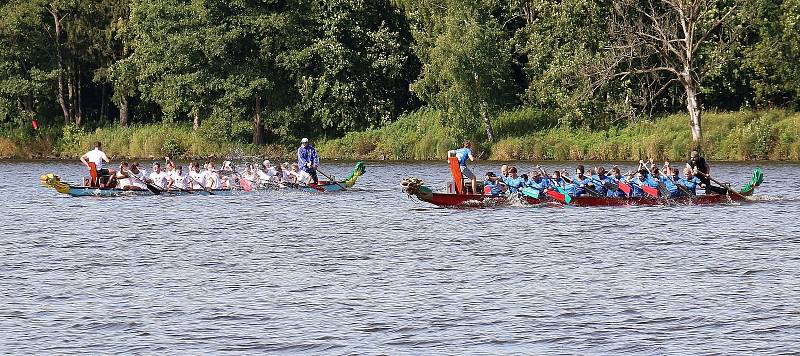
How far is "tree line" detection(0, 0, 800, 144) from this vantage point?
6531 cm

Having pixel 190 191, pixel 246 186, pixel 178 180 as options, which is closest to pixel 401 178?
pixel 246 186

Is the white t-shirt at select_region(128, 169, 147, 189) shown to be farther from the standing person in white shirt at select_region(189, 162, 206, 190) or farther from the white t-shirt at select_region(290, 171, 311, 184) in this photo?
the white t-shirt at select_region(290, 171, 311, 184)

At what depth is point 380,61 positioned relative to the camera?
243 feet

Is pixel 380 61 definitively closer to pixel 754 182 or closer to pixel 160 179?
pixel 160 179

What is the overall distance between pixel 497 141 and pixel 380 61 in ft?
26.8

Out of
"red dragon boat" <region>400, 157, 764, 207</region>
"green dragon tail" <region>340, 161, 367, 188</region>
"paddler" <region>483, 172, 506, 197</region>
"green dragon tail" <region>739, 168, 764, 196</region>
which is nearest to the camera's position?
"red dragon boat" <region>400, 157, 764, 207</region>

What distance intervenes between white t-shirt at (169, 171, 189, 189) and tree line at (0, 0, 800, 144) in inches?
842

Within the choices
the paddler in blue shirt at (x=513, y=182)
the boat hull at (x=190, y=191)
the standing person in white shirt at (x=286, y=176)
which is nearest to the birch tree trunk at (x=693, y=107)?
the boat hull at (x=190, y=191)

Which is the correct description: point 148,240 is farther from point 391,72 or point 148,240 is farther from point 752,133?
point 391,72

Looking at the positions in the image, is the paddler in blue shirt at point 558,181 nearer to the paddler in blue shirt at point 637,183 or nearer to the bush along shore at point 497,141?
the paddler in blue shirt at point 637,183

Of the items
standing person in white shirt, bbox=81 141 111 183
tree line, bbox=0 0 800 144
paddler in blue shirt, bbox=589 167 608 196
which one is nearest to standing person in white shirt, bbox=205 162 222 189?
standing person in white shirt, bbox=81 141 111 183

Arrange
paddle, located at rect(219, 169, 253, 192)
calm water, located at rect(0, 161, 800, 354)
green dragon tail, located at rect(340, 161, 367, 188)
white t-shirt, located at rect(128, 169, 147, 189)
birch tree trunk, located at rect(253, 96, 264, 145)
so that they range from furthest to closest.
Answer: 1. birch tree trunk, located at rect(253, 96, 264, 145)
2. paddle, located at rect(219, 169, 253, 192)
3. green dragon tail, located at rect(340, 161, 367, 188)
4. white t-shirt, located at rect(128, 169, 147, 189)
5. calm water, located at rect(0, 161, 800, 354)

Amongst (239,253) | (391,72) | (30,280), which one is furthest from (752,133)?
(30,280)

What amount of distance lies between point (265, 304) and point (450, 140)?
154ft
